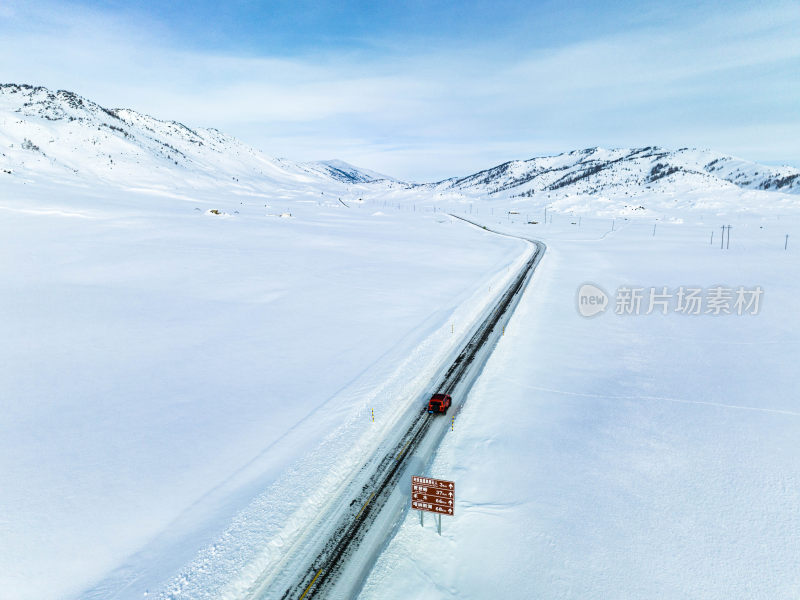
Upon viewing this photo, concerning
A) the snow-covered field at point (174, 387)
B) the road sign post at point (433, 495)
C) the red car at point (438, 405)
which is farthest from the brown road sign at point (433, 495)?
the red car at point (438, 405)

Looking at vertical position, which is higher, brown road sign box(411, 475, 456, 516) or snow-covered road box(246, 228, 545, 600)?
brown road sign box(411, 475, 456, 516)

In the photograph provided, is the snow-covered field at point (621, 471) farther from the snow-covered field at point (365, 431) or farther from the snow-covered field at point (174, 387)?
the snow-covered field at point (174, 387)

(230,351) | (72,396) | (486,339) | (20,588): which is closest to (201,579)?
(20,588)

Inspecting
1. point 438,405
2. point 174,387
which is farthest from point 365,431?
point 174,387

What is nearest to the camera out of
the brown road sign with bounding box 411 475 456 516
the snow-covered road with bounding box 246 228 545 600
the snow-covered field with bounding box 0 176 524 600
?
the snow-covered road with bounding box 246 228 545 600

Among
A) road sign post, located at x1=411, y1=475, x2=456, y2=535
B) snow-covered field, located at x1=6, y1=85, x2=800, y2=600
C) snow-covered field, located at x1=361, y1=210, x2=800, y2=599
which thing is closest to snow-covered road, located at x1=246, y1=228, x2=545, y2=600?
snow-covered field, located at x1=6, y1=85, x2=800, y2=600

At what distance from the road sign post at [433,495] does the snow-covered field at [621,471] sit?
1527 mm

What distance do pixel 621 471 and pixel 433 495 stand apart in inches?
367

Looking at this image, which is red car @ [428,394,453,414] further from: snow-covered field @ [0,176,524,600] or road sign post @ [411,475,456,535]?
road sign post @ [411,475,456,535]

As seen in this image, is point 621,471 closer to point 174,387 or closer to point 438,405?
point 438,405

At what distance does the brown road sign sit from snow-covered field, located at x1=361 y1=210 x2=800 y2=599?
1.53m

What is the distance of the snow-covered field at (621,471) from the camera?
12.5m

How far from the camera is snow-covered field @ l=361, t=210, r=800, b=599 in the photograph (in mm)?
12461

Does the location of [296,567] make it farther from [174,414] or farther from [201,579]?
[174,414]
